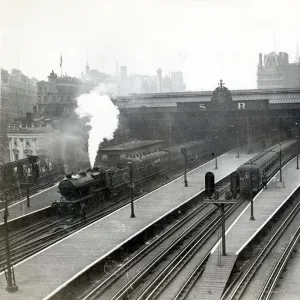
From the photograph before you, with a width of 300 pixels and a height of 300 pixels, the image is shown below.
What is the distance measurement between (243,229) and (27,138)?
31.1 m

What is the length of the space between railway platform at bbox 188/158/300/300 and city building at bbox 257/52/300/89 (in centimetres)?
5011

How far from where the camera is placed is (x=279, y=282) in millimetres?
16734

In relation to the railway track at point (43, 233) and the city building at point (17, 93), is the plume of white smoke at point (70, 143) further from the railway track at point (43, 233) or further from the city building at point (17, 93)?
the railway track at point (43, 233)

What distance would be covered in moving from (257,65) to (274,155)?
5535 cm

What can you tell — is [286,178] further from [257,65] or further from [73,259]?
[257,65]

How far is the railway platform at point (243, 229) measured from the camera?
617 inches

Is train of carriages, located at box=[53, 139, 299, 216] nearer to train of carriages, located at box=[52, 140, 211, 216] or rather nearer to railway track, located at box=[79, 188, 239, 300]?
train of carriages, located at box=[52, 140, 211, 216]

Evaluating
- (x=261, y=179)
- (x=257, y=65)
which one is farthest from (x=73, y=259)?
(x=257, y=65)

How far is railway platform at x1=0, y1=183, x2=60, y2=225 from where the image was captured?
24.9 meters

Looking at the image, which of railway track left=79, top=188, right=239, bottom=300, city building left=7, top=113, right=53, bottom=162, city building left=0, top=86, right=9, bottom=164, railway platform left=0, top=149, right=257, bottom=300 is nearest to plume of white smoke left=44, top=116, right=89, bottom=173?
city building left=7, top=113, right=53, bottom=162

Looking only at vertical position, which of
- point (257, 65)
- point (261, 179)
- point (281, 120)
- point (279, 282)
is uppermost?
point (257, 65)

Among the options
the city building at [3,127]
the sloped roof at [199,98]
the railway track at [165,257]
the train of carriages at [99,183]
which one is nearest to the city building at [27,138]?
the city building at [3,127]

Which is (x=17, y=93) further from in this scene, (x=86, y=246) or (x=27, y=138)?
(x=86, y=246)

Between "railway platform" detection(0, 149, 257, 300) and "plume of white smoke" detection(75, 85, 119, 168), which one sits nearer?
"railway platform" detection(0, 149, 257, 300)
